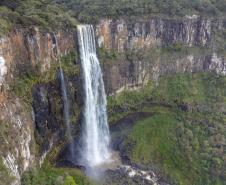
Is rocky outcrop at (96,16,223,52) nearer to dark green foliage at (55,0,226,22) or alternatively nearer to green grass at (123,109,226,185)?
dark green foliage at (55,0,226,22)

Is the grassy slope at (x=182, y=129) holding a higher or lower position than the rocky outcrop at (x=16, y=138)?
lower

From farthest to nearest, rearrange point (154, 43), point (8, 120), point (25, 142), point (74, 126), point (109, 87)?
point (154, 43) → point (109, 87) → point (74, 126) → point (25, 142) → point (8, 120)

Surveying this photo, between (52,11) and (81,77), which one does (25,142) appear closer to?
(81,77)

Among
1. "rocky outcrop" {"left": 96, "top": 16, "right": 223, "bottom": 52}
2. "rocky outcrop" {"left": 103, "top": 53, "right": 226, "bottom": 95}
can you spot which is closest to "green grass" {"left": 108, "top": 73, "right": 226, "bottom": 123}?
"rocky outcrop" {"left": 103, "top": 53, "right": 226, "bottom": 95}

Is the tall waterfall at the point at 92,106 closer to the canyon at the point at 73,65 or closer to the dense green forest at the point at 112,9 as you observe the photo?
the canyon at the point at 73,65

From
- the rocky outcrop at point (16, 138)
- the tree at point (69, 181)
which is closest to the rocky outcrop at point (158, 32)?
the rocky outcrop at point (16, 138)

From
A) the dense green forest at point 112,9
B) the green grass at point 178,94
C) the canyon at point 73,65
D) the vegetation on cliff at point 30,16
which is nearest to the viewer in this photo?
the canyon at point 73,65

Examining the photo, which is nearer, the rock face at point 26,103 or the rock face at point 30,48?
the rock face at point 26,103

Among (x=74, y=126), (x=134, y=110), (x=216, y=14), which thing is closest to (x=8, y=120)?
(x=74, y=126)
